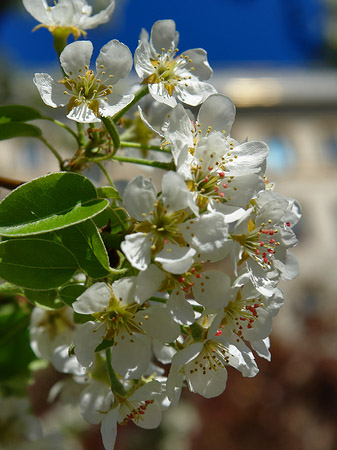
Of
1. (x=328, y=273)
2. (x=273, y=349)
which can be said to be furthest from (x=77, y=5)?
(x=328, y=273)

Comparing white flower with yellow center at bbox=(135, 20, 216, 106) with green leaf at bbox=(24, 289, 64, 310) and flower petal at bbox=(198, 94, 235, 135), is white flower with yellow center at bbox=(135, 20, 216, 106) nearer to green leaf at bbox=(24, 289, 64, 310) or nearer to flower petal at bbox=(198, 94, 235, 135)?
flower petal at bbox=(198, 94, 235, 135)

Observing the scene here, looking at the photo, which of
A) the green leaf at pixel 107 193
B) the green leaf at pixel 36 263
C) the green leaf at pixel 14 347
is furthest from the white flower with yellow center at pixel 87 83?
the green leaf at pixel 14 347

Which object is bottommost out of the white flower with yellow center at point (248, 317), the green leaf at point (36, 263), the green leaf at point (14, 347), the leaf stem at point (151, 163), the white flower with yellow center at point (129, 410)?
the green leaf at point (14, 347)

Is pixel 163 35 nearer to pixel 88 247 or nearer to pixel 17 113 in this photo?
pixel 17 113

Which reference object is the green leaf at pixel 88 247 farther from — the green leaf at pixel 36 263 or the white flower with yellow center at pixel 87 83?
the white flower with yellow center at pixel 87 83

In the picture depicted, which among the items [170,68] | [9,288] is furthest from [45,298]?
[170,68]
